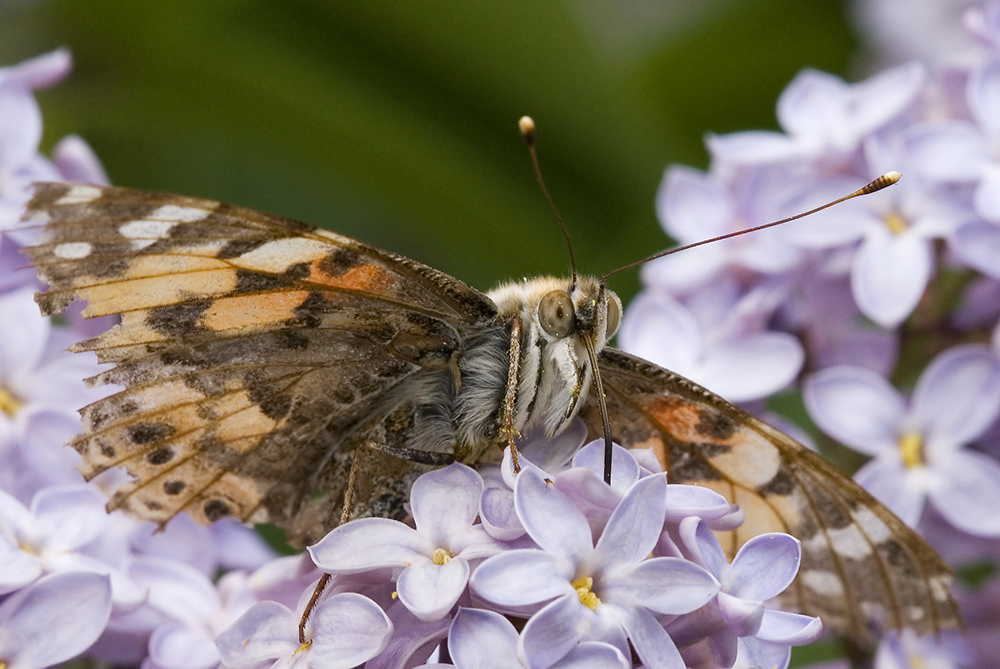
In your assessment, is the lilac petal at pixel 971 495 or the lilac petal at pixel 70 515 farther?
the lilac petal at pixel 971 495

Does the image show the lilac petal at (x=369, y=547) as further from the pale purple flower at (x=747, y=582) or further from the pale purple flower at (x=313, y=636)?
the pale purple flower at (x=747, y=582)

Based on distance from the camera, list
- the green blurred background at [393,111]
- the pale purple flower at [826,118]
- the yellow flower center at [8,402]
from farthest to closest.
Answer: the green blurred background at [393,111], the pale purple flower at [826,118], the yellow flower center at [8,402]

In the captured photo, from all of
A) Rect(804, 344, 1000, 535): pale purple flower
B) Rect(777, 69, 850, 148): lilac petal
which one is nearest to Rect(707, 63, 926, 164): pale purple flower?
Rect(777, 69, 850, 148): lilac petal

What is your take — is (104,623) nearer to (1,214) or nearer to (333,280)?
(333,280)

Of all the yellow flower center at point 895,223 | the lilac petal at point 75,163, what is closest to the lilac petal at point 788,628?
the yellow flower center at point 895,223

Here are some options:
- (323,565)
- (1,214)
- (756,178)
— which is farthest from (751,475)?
(1,214)
